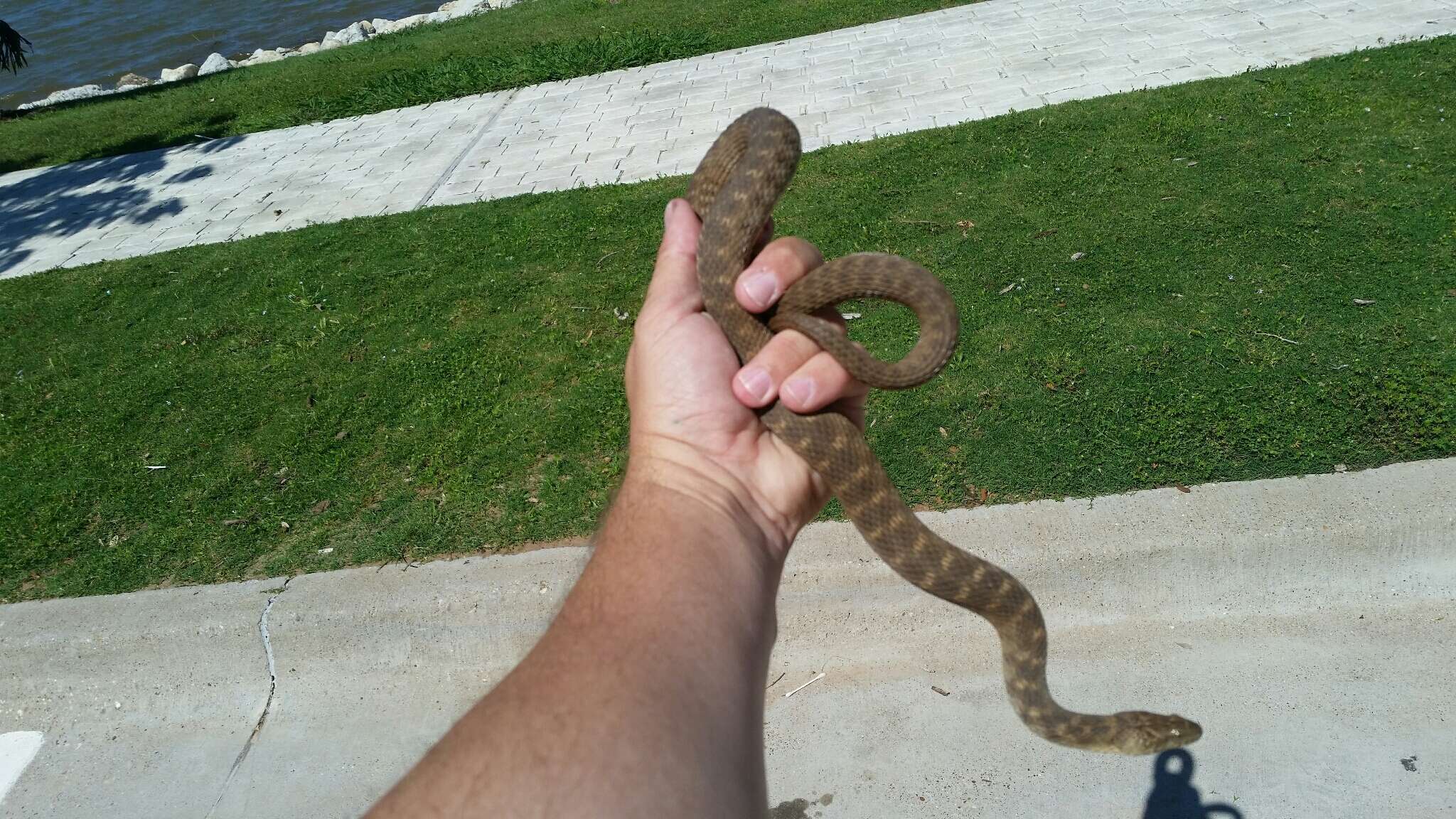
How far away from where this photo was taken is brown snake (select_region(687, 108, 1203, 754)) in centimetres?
298

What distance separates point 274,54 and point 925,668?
771 inches

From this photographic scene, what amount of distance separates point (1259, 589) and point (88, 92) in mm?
21888

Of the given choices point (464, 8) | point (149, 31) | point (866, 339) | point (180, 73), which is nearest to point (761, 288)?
point (866, 339)

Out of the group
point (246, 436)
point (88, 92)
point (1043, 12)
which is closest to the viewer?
point (246, 436)

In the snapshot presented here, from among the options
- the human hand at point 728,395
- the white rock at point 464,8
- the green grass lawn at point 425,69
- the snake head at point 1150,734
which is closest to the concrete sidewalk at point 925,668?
the snake head at point 1150,734

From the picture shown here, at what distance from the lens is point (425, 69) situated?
1458 centimetres

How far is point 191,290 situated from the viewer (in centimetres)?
878

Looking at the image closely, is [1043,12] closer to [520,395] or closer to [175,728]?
[520,395]

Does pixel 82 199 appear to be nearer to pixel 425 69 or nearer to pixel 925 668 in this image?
pixel 425 69

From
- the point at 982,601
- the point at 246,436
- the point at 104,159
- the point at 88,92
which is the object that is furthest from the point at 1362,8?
the point at 88,92

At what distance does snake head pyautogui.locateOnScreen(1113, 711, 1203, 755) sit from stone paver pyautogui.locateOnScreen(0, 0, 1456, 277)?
732 centimetres

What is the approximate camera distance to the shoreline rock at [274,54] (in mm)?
18547

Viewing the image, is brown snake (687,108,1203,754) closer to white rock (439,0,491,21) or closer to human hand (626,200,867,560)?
human hand (626,200,867,560)

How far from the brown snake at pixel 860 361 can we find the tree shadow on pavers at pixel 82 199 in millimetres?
10156
